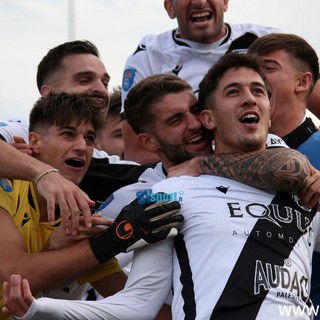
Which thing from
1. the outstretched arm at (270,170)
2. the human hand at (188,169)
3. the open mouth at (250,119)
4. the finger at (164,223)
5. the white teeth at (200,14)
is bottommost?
the finger at (164,223)

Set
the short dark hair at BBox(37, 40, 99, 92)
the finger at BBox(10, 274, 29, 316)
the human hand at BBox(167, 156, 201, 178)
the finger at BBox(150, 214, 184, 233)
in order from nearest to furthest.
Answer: the finger at BBox(10, 274, 29, 316)
the finger at BBox(150, 214, 184, 233)
the human hand at BBox(167, 156, 201, 178)
the short dark hair at BBox(37, 40, 99, 92)

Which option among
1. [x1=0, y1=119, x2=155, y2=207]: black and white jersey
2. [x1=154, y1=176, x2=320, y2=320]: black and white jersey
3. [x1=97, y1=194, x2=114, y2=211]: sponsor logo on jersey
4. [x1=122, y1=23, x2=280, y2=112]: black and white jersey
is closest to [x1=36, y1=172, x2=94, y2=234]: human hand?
[x1=154, y1=176, x2=320, y2=320]: black and white jersey

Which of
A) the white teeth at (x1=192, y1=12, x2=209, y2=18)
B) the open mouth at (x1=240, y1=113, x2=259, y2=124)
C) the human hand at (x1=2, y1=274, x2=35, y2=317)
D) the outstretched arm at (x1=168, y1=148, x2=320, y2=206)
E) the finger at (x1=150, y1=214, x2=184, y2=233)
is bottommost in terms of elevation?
the human hand at (x1=2, y1=274, x2=35, y2=317)

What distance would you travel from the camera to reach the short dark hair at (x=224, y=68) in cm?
515

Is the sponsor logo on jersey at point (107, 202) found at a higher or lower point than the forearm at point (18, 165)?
lower

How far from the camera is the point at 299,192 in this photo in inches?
184

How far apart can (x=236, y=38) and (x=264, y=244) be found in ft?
8.90

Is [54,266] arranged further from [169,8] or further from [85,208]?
[169,8]

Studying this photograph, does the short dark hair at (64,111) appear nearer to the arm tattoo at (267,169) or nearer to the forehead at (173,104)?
the forehead at (173,104)

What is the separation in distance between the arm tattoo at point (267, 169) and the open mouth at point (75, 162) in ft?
3.02

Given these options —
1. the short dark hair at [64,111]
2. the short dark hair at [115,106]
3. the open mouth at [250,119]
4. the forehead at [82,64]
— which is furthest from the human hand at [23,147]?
the short dark hair at [115,106]

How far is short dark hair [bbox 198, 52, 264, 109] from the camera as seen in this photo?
16.9 feet

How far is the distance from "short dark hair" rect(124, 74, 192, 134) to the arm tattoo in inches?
33.9

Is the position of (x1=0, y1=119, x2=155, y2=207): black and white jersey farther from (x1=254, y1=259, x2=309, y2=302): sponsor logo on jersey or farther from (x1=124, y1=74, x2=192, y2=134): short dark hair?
(x1=254, y1=259, x2=309, y2=302): sponsor logo on jersey
